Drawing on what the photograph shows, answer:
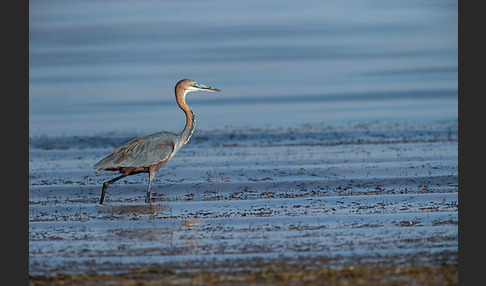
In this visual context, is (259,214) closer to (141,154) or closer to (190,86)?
(141,154)

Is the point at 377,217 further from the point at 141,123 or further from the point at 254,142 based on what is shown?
the point at 141,123

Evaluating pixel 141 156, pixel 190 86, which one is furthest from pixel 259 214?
pixel 190 86

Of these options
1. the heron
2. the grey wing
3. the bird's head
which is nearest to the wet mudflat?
the heron

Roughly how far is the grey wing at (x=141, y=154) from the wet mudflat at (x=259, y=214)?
0.55 meters

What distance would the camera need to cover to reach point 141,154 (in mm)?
12109

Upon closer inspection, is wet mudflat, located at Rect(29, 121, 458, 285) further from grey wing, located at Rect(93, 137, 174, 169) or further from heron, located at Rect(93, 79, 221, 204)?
grey wing, located at Rect(93, 137, 174, 169)

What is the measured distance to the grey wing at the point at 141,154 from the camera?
473 inches

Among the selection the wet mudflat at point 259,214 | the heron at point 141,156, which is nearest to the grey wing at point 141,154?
the heron at point 141,156

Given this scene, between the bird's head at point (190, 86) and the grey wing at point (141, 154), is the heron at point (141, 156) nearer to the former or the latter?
the grey wing at point (141, 154)

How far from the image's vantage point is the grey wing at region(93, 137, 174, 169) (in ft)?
39.4

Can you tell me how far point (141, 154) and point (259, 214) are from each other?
114 inches

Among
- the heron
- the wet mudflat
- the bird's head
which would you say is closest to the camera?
the wet mudflat

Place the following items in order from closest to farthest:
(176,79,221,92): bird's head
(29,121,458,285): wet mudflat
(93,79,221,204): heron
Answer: (29,121,458,285): wet mudflat, (93,79,221,204): heron, (176,79,221,92): bird's head

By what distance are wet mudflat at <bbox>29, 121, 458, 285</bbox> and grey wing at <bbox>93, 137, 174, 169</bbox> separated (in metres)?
0.55
